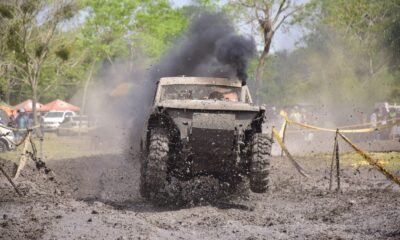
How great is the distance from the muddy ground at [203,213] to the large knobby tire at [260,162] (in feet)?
1.07

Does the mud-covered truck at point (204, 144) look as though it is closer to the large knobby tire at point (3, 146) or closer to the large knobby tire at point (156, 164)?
the large knobby tire at point (156, 164)

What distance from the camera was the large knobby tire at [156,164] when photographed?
26.2ft

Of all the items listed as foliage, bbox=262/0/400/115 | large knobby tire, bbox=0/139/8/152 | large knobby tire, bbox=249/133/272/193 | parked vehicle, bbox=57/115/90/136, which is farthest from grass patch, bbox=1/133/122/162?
foliage, bbox=262/0/400/115

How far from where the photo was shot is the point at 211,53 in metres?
14.9

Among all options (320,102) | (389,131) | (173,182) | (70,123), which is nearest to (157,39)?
(70,123)

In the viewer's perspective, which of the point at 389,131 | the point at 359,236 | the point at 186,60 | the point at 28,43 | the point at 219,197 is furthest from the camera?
the point at 28,43

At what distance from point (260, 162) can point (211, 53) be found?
717 centimetres

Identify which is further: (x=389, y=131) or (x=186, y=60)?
(x=389, y=131)

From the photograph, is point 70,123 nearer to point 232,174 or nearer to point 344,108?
point 344,108

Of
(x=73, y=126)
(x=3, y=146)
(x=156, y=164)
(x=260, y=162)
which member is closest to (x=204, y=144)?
(x=156, y=164)

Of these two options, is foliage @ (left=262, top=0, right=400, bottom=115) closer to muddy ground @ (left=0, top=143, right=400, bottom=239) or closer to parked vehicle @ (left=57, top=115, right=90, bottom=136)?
parked vehicle @ (left=57, top=115, right=90, bottom=136)

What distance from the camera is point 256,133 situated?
8414 mm

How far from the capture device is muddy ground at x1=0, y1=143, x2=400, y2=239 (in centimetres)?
600

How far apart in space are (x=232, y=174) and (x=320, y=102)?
2833 cm
